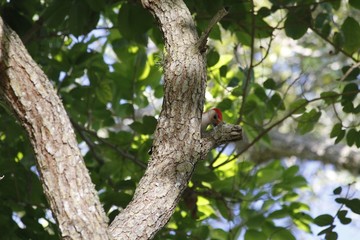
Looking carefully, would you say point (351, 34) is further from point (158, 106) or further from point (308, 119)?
point (158, 106)

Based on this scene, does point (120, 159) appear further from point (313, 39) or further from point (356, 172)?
point (313, 39)

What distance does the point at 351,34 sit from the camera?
3.22m

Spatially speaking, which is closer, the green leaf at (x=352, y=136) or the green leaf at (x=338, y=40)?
the green leaf at (x=352, y=136)

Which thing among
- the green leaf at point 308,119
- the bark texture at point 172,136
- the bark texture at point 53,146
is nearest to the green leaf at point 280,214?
the green leaf at point 308,119

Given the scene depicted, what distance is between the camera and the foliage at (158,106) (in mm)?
3191

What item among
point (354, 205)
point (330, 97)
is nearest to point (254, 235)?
point (354, 205)

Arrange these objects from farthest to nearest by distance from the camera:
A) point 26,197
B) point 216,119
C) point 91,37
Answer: point 91,37 < point 26,197 < point 216,119

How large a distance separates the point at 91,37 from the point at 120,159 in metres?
0.77

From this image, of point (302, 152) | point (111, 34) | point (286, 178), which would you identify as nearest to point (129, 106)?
point (111, 34)

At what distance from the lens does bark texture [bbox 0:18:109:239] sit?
174 centimetres

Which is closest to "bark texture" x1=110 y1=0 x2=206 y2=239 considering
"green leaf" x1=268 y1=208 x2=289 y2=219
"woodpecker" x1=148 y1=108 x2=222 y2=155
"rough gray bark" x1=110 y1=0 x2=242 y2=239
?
"rough gray bark" x1=110 y1=0 x2=242 y2=239

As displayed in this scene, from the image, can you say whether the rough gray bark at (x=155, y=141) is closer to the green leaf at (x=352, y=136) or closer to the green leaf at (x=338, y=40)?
the green leaf at (x=352, y=136)

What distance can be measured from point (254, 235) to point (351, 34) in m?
1.23

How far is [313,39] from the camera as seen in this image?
8805mm
